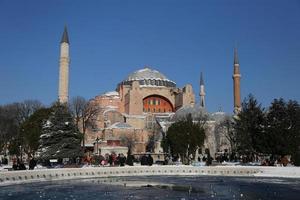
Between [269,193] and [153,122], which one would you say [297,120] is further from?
[153,122]

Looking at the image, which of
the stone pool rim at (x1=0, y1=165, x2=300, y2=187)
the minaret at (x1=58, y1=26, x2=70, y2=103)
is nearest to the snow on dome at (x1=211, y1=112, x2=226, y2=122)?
the minaret at (x1=58, y1=26, x2=70, y2=103)

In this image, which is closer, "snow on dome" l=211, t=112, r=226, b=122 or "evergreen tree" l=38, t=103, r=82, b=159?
"evergreen tree" l=38, t=103, r=82, b=159

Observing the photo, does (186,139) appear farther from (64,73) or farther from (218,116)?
(218,116)

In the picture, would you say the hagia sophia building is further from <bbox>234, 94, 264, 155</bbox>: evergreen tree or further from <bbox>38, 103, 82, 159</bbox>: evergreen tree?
<bbox>234, 94, 264, 155</bbox>: evergreen tree

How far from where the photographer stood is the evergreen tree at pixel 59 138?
22.7 metres

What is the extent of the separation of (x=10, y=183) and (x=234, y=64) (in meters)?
38.4

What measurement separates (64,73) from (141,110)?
15.3 m

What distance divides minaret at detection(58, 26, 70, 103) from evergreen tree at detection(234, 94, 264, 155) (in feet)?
65.7

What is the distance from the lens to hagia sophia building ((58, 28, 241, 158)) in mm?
42438

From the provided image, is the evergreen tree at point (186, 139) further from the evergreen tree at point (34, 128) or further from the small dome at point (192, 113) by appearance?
the small dome at point (192, 113)

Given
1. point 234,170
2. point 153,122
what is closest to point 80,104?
point 153,122

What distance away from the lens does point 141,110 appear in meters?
51.9

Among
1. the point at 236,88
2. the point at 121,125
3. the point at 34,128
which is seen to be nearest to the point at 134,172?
the point at 34,128

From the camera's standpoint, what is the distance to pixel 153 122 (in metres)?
49.6
